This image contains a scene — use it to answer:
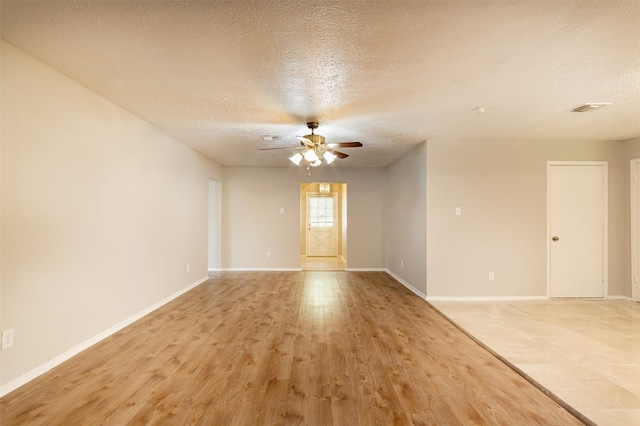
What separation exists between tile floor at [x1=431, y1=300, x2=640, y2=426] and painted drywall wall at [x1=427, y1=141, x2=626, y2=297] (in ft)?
1.09

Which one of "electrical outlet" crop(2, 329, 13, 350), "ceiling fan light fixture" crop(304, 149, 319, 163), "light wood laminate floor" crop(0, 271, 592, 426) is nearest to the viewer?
"light wood laminate floor" crop(0, 271, 592, 426)

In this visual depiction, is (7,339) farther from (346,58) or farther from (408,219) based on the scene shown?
(408,219)

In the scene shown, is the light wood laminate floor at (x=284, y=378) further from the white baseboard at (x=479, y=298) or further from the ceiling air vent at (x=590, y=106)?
the ceiling air vent at (x=590, y=106)

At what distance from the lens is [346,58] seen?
220 centimetres

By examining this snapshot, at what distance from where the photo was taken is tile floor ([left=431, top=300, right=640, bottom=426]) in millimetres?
2021

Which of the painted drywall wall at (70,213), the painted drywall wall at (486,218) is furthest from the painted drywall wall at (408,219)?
the painted drywall wall at (70,213)

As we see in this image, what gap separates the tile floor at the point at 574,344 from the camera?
2021mm

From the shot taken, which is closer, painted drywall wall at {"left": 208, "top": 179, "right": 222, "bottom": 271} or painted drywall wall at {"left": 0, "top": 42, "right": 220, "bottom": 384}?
painted drywall wall at {"left": 0, "top": 42, "right": 220, "bottom": 384}

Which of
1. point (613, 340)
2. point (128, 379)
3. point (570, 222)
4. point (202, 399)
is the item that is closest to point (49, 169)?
point (128, 379)

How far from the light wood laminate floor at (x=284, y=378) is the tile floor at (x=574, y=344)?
23 centimetres

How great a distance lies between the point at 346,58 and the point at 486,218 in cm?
352

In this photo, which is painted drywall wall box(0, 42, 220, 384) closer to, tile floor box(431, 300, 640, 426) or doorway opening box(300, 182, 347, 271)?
tile floor box(431, 300, 640, 426)

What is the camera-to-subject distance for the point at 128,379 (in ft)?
7.34

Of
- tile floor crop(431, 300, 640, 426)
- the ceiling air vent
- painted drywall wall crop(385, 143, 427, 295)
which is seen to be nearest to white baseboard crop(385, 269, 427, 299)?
painted drywall wall crop(385, 143, 427, 295)
